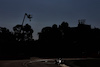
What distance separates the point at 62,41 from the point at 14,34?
18.6 meters

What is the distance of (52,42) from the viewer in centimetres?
6650

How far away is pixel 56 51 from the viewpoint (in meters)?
66.8

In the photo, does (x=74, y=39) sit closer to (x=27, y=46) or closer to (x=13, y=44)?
(x=27, y=46)

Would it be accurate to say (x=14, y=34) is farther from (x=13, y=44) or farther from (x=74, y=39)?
(x=74, y=39)

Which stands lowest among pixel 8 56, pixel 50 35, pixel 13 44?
pixel 8 56

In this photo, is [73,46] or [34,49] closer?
[34,49]

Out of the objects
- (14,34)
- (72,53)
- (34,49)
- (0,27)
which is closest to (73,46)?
(72,53)

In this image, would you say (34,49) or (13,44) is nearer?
(13,44)

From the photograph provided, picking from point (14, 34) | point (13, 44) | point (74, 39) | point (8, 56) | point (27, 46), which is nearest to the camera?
point (8, 56)

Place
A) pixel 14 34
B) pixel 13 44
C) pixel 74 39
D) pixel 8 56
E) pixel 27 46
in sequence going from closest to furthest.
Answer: pixel 8 56 → pixel 13 44 → pixel 27 46 → pixel 14 34 → pixel 74 39

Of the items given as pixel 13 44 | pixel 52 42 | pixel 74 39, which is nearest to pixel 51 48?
pixel 52 42

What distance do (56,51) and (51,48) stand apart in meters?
2.35

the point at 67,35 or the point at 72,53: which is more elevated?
the point at 67,35

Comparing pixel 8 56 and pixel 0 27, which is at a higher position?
pixel 0 27
